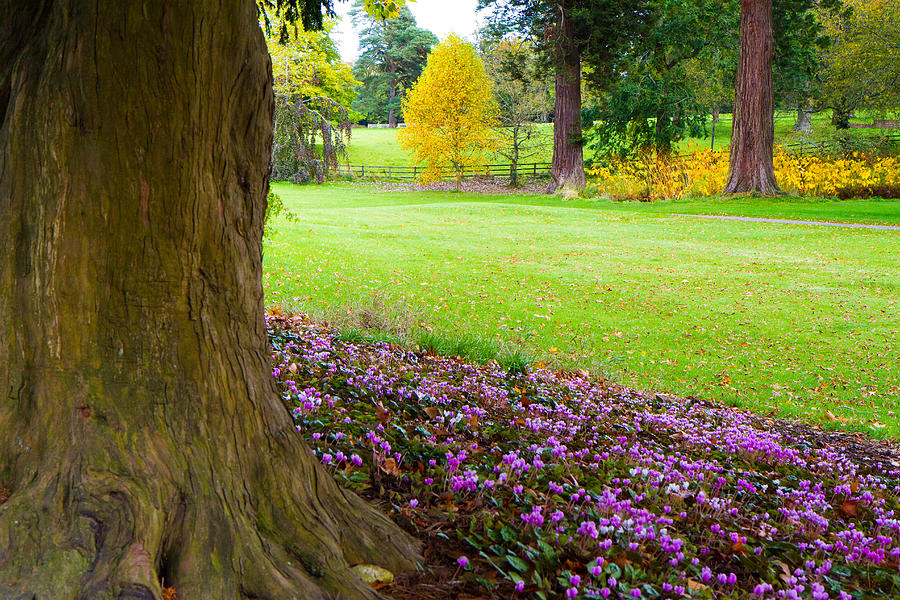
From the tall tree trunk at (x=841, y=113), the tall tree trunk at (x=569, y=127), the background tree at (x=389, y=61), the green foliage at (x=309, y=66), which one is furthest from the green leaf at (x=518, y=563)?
the background tree at (x=389, y=61)

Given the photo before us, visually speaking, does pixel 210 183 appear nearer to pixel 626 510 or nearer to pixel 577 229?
pixel 626 510

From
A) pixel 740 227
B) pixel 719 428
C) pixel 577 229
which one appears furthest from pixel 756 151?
pixel 719 428

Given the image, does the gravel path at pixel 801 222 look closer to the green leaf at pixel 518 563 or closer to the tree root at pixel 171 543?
the green leaf at pixel 518 563

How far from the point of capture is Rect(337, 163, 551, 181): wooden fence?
148 feet

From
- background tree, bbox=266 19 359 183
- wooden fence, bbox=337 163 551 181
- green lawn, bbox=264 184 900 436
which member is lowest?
green lawn, bbox=264 184 900 436

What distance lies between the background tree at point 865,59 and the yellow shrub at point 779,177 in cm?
1825

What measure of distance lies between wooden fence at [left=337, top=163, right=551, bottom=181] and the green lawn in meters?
23.9

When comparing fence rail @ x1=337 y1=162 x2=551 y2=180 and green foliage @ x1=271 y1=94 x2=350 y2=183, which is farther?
fence rail @ x1=337 y1=162 x2=551 y2=180

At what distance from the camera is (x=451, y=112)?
38.8 m

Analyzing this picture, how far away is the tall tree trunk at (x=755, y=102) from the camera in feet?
78.8

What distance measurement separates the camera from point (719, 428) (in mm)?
5496

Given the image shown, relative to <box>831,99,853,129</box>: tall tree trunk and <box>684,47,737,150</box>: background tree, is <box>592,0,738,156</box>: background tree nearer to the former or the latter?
<box>684,47,737,150</box>: background tree

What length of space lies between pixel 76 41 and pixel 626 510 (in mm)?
2894

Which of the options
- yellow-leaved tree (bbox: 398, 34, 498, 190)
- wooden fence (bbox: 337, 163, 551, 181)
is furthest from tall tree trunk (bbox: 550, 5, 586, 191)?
wooden fence (bbox: 337, 163, 551, 181)
